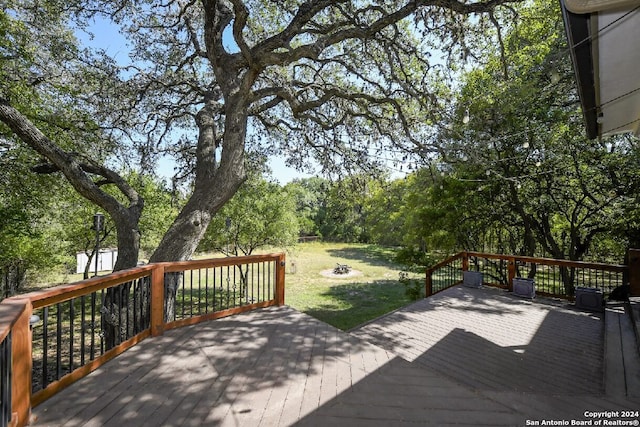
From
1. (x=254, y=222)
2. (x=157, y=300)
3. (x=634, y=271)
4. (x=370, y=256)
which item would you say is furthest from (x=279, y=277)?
(x=370, y=256)

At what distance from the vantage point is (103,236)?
1393cm

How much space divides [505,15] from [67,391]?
898 cm

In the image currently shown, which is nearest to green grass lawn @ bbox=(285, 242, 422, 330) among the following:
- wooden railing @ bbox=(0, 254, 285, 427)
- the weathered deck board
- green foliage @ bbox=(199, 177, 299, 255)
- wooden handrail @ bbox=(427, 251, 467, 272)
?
green foliage @ bbox=(199, 177, 299, 255)

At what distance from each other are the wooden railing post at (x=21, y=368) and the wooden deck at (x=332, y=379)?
0.16 m

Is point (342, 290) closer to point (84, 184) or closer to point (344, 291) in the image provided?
point (344, 291)

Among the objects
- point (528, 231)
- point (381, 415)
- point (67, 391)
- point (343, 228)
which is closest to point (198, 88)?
point (67, 391)

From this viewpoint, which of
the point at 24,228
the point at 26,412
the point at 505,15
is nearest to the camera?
the point at 26,412

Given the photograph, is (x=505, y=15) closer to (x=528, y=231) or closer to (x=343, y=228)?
(x=528, y=231)

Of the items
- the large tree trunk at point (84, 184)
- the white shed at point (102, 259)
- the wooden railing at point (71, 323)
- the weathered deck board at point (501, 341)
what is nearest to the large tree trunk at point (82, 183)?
the large tree trunk at point (84, 184)

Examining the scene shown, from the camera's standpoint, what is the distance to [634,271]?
5.54 meters

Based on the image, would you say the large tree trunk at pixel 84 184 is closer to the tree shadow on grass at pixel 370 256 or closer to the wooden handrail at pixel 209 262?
the wooden handrail at pixel 209 262

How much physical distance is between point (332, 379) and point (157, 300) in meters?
2.28

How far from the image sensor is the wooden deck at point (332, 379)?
7.32 ft

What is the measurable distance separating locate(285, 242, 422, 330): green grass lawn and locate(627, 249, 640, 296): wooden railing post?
652 cm
